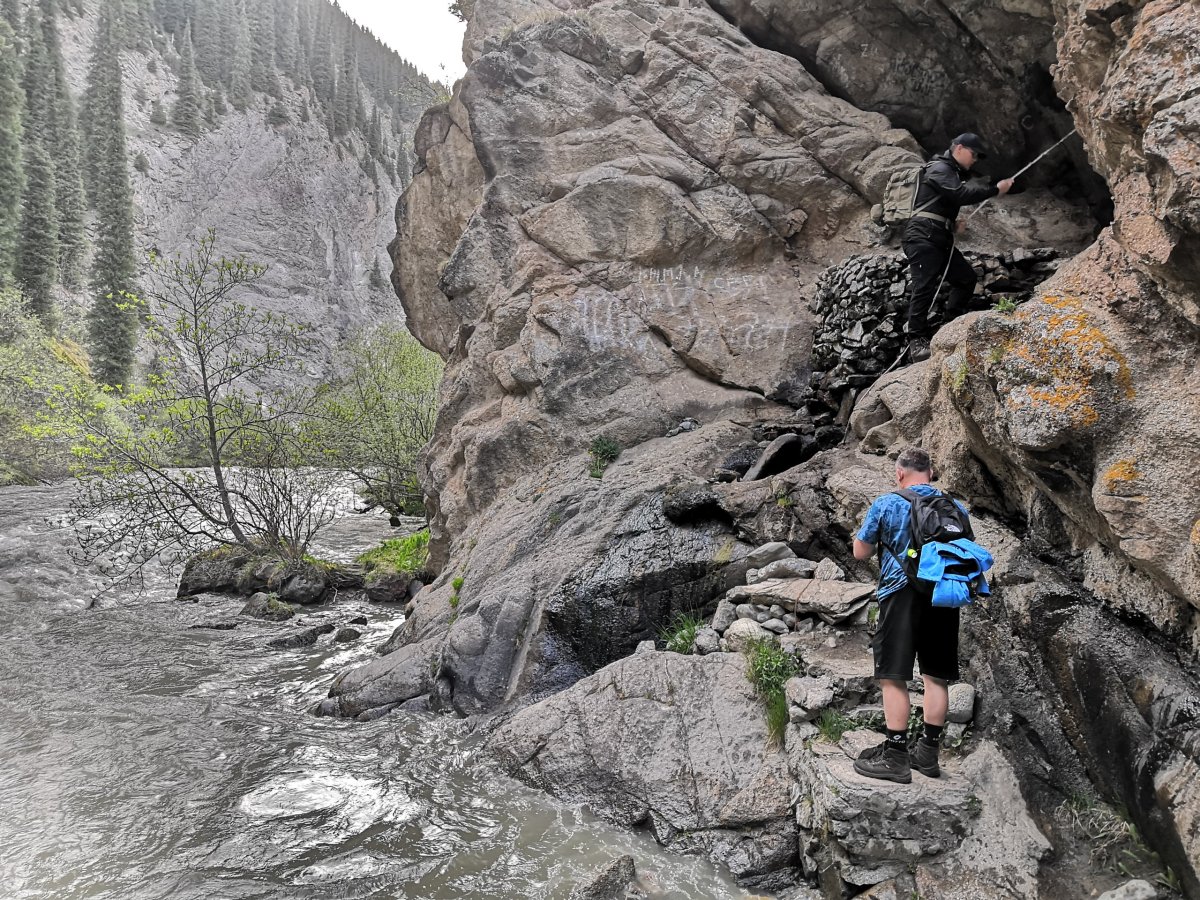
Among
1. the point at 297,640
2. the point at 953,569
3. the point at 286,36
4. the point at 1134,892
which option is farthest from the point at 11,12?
the point at 1134,892

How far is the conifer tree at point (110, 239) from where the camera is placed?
42.8 m

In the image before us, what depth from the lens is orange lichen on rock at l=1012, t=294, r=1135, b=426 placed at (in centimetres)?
423

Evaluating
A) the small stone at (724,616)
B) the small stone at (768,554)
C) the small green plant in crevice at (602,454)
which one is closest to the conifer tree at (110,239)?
the small green plant in crevice at (602,454)

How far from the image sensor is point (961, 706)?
469cm

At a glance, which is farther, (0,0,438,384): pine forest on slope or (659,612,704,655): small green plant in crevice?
(0,0,438,384): pine forest on slope

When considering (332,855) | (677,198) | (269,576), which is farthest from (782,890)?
(269,576)

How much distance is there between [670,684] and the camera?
20.1 ft

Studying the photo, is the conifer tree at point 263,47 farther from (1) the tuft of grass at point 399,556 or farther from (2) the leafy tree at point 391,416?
(1) the tuft of grass at point 399,556

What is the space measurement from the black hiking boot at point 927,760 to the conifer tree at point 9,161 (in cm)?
5071

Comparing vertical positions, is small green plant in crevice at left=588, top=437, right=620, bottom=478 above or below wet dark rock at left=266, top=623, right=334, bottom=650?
above

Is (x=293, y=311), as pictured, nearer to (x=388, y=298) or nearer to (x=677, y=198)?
(x=388, y=298)

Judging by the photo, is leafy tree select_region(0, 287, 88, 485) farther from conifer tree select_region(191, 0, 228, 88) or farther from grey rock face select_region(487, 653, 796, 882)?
conifer tree select_region(191, 0, 228, 88)

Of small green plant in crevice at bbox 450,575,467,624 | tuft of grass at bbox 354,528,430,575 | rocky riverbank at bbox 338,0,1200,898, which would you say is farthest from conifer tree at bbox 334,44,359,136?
small green plant in crevice at bbox 450,575,467,624

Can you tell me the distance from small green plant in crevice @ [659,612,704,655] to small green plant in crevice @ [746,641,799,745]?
0.85 meters
